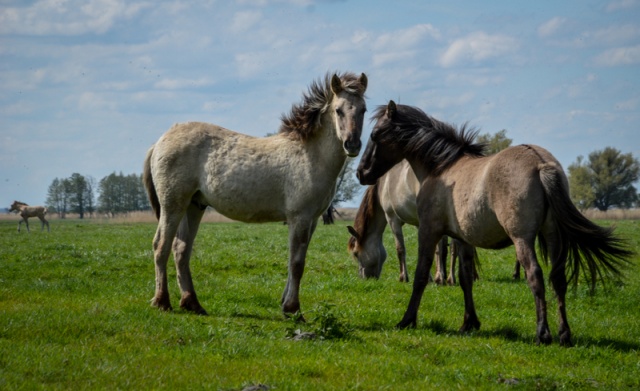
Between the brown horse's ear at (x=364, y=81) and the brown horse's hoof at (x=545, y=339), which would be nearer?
the brown horse's hoof at (x=545, y=339)

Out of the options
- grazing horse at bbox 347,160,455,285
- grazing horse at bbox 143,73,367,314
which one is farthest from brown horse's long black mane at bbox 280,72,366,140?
grazing horse at bbox 347,160,455,285

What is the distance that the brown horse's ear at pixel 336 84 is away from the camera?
8227 millimetres

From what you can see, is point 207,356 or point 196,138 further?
point 196,138

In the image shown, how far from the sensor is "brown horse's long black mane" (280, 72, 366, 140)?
849cm

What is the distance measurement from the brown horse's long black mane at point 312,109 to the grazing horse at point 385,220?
4335 mm

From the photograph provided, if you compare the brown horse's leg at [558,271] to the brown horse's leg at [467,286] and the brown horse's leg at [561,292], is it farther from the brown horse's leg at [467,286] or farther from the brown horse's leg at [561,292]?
the brown horse's leg at [467,286]

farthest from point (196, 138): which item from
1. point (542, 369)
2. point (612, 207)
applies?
point (612, 207)

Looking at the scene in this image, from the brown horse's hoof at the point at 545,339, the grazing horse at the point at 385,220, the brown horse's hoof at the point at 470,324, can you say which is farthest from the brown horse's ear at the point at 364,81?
the grazing horse at the point at 385,220

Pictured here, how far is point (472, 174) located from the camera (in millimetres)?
7715

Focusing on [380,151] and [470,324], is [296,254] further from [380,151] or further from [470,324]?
[470,324]

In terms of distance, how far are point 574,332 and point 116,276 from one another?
8618 mm

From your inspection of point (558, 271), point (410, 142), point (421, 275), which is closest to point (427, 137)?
point (410, 142)

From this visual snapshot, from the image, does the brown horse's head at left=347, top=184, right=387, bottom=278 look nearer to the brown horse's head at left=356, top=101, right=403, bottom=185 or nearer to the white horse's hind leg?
the white horse's hind leg

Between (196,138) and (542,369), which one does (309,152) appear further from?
(542,369)
